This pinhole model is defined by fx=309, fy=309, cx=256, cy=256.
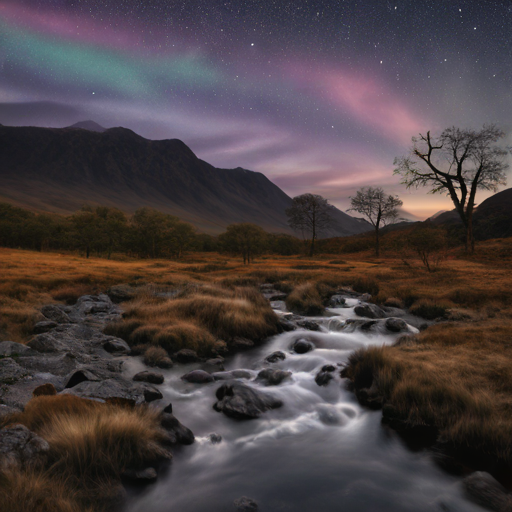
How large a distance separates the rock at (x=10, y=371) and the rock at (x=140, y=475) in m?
3.58

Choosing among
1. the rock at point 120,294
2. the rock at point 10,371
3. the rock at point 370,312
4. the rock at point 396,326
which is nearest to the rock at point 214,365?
the rock at point 10,371

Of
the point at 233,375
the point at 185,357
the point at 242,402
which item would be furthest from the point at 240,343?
the point at 242,402

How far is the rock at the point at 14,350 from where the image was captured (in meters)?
7.94

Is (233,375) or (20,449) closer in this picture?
(20,449)

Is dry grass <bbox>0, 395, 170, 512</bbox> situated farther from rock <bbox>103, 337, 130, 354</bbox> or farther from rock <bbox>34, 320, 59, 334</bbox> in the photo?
rock <bbox>34, 320, 59, 334</bbox>

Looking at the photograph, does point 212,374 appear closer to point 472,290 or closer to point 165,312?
point 165,312

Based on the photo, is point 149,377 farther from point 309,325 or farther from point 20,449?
point 309,325

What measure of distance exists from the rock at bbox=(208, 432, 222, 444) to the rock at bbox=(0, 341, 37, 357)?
18.2 ft

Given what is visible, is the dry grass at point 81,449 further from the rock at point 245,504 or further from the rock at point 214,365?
the rock at point 214,365

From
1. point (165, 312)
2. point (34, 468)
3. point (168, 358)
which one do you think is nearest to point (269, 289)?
point (165, 312)

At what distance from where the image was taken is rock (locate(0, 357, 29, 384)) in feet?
21.1

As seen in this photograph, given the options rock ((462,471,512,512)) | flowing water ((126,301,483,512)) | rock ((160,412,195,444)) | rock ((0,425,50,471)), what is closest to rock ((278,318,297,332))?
flowing water ((126,301,483,512))

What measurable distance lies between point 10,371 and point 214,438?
4709 mm

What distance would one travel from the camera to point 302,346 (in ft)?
40.5
